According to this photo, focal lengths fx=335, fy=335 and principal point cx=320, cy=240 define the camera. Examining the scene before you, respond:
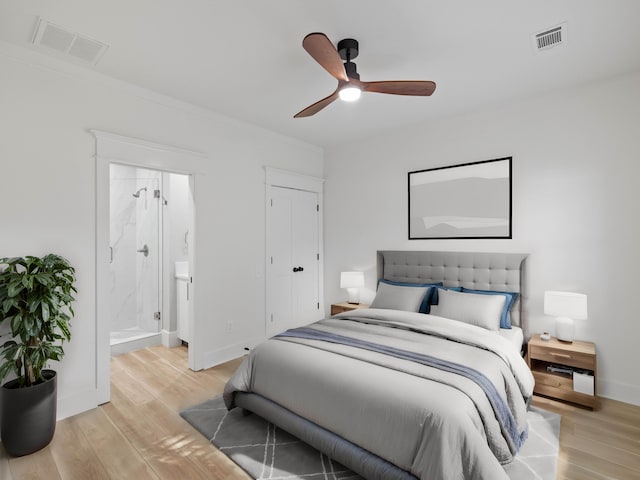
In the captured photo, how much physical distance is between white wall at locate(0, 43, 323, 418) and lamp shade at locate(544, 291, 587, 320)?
10.4ft

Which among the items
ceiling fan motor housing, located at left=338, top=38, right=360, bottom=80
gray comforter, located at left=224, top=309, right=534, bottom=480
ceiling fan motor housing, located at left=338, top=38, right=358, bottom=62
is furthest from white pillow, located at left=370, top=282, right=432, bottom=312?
ceiling fan motor housing, located at left=338, top=38, right=358, bottom=62

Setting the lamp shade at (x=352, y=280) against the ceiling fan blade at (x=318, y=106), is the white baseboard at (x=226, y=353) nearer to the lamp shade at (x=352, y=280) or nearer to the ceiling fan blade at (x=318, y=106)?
the lamp shade at (x=352, y=280)

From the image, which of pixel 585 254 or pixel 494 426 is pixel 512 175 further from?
pixel 494 426

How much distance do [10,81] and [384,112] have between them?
10.4ft

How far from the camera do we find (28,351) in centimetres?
218

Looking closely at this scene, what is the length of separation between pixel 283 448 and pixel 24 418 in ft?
5.43

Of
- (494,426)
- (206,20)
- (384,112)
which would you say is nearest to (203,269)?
(206,20)

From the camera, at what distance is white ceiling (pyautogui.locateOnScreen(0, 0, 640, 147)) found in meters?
1.98

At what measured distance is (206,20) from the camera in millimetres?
2080

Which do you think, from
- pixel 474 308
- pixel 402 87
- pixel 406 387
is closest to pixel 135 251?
pixel 402 87

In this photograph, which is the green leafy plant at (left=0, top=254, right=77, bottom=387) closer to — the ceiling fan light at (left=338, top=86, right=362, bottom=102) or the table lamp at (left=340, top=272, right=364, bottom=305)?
the ceiling fan light at (left=338, top=86, right=362, bottom=102)


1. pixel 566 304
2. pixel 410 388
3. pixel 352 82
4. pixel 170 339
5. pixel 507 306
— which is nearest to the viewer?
pixel 410 388

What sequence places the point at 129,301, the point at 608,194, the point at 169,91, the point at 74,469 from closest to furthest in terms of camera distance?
1. the point at 74,469
2. the point at 608,194
3. the point at 169,91
4. the point at 129,301

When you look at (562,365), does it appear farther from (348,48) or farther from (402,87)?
(348,48)
